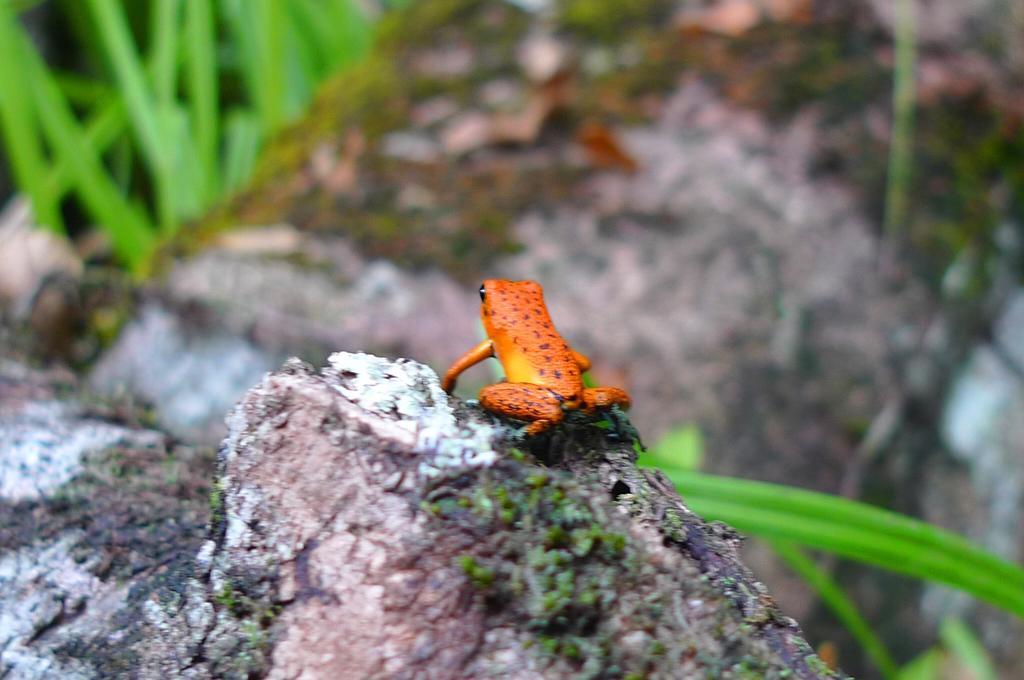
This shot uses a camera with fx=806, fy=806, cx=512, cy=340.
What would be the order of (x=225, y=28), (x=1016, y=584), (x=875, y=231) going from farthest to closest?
(x=225, y=28) → (x=875, y=231) → (x=1016, y=584)

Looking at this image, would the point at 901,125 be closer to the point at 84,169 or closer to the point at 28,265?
the point at 28,265

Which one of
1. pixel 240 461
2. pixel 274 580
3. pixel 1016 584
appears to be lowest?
pixel 274 580

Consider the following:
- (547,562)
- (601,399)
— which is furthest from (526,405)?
(547,562)

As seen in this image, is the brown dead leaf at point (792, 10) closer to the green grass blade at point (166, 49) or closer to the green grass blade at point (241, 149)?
the green grass blade at point (241, 149)

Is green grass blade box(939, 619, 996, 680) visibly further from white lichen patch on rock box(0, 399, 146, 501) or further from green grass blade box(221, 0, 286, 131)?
green grass blade box(221, 0, 286, 131)

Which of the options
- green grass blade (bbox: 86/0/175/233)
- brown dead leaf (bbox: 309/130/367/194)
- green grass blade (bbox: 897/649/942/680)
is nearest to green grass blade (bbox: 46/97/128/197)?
green grass blade (bbox: 86/0/175/233)

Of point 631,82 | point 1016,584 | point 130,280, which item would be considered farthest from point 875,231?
point 130,280

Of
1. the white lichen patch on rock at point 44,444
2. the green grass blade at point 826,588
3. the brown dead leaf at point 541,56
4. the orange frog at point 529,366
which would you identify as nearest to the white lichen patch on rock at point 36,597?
the white lichen patch on rock at point 44,444

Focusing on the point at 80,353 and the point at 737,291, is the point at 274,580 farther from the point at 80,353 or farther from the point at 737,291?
the point at 737,291
